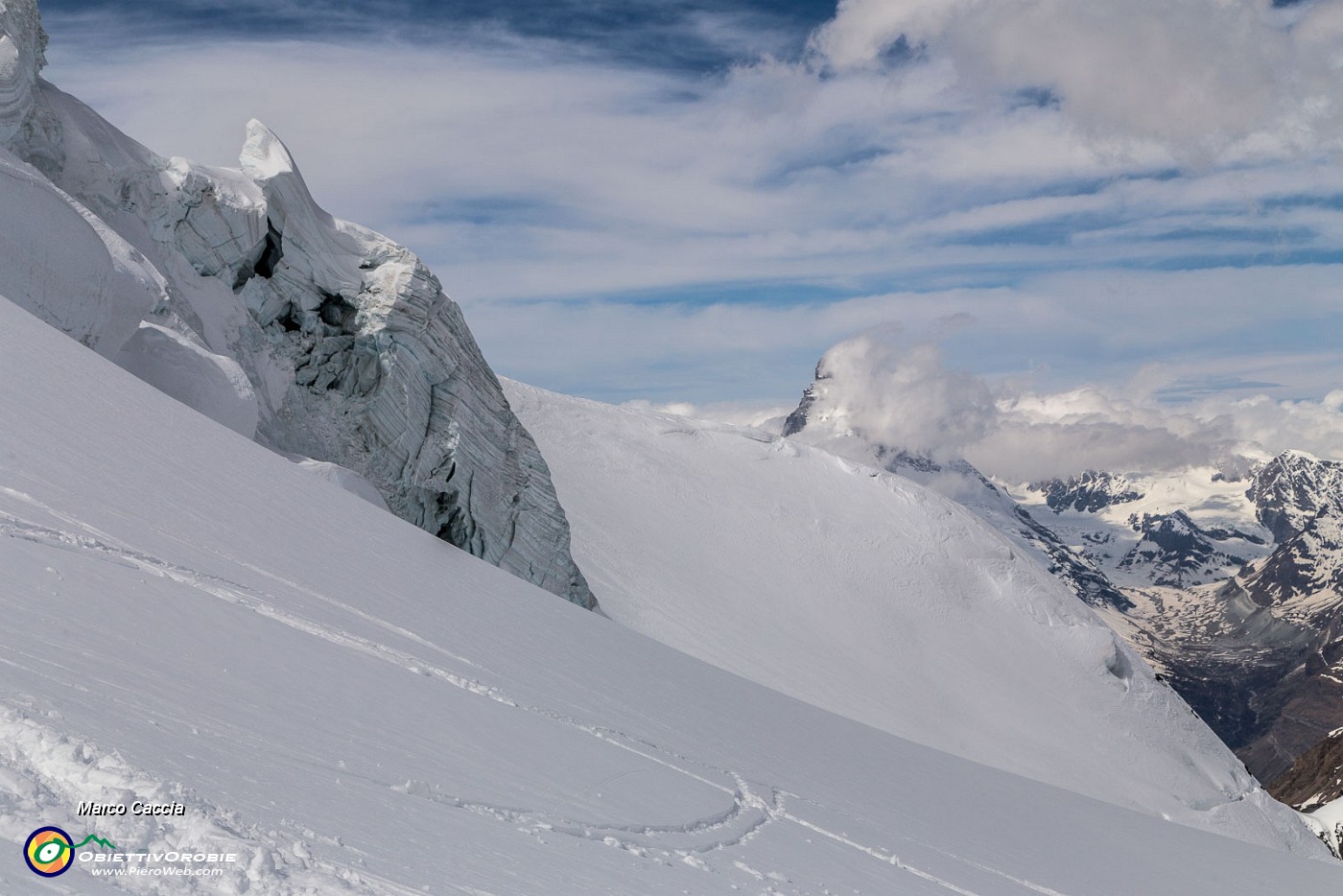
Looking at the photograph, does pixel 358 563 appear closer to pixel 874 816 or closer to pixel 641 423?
pixel 874 816

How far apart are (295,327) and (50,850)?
1067 inches

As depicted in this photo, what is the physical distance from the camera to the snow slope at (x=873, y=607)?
45.4 m

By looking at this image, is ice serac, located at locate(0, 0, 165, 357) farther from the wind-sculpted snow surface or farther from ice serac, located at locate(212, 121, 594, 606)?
ice serac, located at locate(212, 121, 594, 606)

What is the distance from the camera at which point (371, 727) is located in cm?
802

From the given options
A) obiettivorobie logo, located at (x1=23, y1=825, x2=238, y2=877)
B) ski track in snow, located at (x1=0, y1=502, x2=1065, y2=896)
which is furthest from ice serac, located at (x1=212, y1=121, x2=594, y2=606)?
obiettivorobie logo, located at (x1=23, y1=825, x2=238, y2=877)

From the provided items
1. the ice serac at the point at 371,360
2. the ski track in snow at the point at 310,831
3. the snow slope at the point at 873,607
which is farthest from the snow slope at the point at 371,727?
the snow slope at the point at 873,607

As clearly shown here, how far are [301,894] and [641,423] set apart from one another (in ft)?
190

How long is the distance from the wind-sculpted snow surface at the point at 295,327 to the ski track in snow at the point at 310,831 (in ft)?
41.4

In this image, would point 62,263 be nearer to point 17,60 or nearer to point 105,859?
point 17,60

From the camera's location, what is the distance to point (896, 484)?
6322 centimetres

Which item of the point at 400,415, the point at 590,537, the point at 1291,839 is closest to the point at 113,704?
the point at 400,415

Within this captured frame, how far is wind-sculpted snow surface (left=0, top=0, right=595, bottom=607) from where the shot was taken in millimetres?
23141

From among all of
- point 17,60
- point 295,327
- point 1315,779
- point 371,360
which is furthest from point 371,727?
point 1315,779

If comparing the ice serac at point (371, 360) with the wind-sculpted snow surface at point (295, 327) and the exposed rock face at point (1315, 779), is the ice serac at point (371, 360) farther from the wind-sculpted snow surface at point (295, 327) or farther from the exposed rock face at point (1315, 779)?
the exposed rock face at point (1315, 779)
